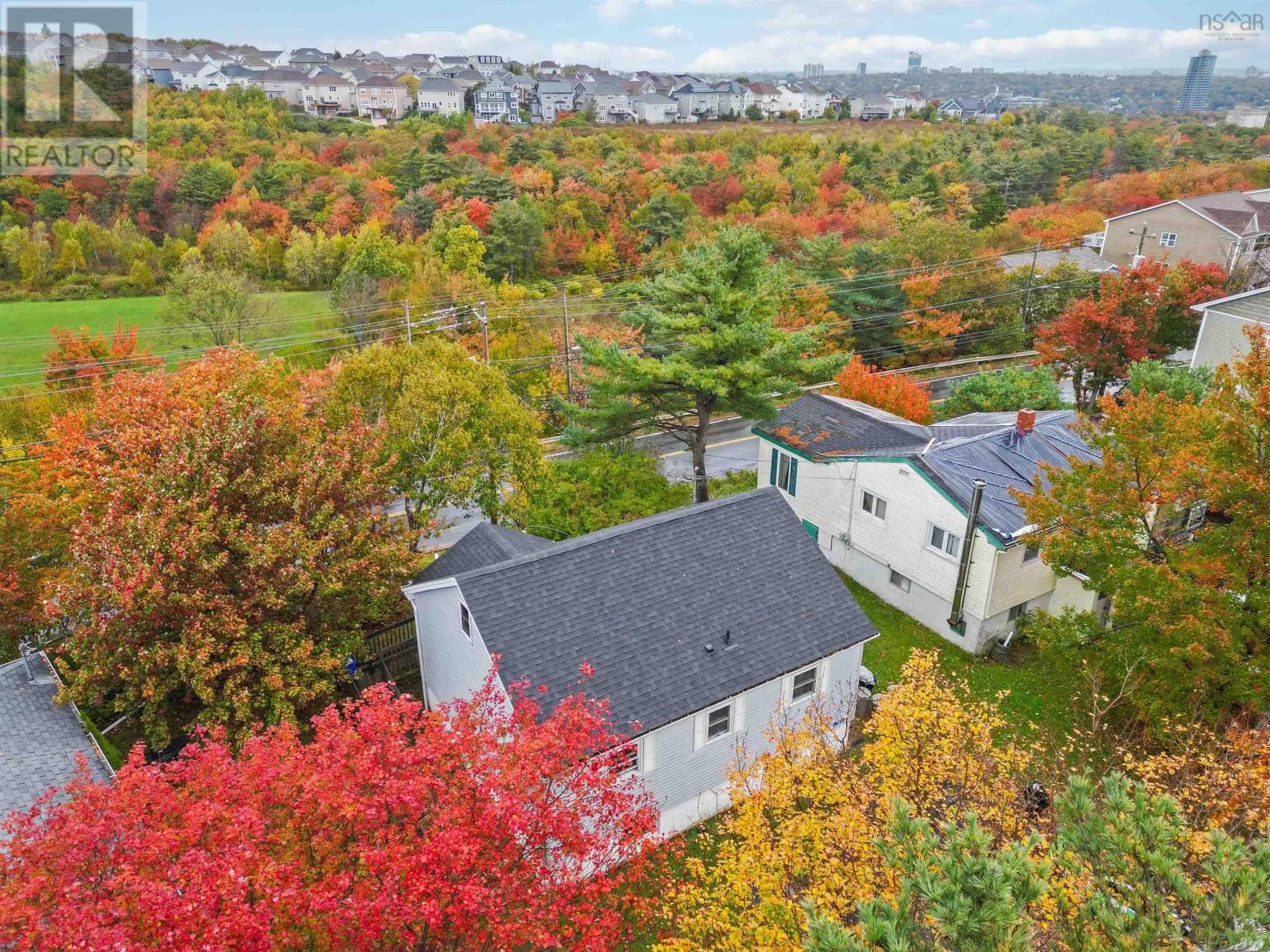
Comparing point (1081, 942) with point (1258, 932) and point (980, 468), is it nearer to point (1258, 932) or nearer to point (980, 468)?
point (1258, 932)

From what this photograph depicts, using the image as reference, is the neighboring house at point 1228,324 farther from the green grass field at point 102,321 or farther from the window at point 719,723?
the green grass field at point 102,321

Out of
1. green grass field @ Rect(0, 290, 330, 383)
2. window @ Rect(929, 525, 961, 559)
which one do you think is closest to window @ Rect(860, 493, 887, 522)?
window @ Rect(929, 525, 961, 559)

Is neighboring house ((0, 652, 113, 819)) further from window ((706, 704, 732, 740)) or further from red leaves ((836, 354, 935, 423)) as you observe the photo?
red leaves ((836, 354, 935, 423))

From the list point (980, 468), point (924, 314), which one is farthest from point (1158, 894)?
point (924, 314)

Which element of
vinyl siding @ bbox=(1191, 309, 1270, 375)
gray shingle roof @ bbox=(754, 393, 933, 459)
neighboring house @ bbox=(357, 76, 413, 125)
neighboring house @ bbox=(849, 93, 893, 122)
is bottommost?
Answer: gray shingle roof @ bbox=(754, 393, 933, 459)

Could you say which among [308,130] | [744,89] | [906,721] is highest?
[744,89]

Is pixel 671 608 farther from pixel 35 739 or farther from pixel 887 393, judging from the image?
pixel 887 393

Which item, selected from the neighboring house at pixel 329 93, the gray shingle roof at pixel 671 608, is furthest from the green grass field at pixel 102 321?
the neighboring house at pixel 329 93
